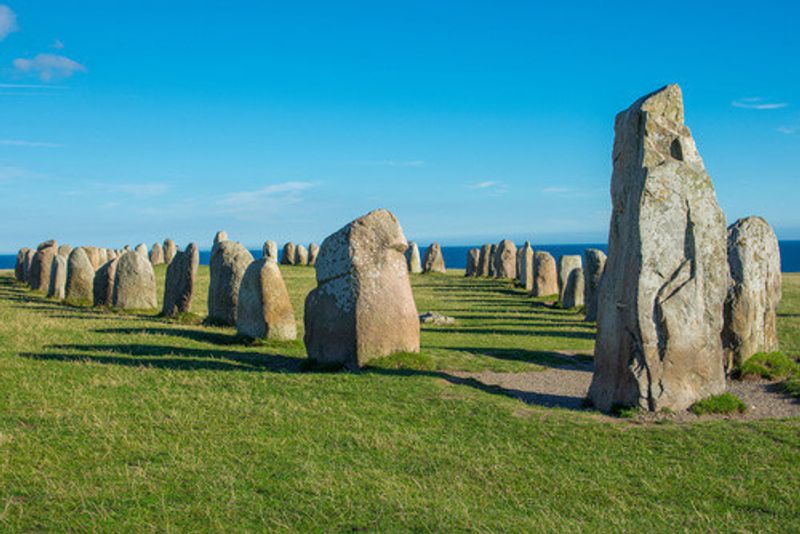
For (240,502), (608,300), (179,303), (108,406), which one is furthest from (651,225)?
(179,303)

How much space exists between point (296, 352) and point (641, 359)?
303 inches

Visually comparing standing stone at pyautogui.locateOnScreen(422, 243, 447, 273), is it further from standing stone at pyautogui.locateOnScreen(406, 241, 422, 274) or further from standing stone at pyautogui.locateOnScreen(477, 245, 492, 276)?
standing stone at pyautogui.locateOnScreen(477, 245, 492, 276)

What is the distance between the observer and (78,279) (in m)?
24.9

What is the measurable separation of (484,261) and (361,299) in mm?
34828

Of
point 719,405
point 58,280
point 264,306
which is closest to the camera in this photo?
point 719,405

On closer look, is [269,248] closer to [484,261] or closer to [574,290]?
[484,261]

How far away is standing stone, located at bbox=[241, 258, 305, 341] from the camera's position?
1595cm

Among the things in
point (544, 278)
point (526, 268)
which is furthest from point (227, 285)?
point (526, 268)

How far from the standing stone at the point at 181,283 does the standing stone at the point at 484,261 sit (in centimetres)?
2817

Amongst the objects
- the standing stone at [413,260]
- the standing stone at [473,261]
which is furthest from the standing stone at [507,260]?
the standing stone at [413,260]

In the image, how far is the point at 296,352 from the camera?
15.0m

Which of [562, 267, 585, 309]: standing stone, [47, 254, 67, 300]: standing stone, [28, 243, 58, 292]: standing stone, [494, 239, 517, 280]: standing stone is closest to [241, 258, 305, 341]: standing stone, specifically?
[47, 254, 67, 300]: standing stone

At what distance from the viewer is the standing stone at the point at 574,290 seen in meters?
26.2

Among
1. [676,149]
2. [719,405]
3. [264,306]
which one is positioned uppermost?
[676,149]
